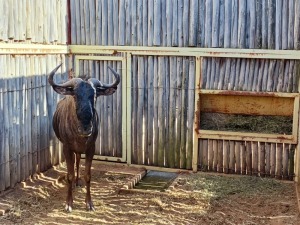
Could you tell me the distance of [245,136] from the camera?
9.10 m

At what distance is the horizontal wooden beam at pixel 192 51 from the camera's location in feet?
29.0

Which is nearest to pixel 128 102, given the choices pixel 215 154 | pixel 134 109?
pixel 134 109

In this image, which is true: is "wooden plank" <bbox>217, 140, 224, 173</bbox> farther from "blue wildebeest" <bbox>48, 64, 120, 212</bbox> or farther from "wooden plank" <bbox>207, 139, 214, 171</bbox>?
"blue wildebeest" <bbox>48, 64, 120, 212</bbox>

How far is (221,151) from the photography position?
30.8ft

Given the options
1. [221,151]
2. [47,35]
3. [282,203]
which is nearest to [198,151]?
[221,151]

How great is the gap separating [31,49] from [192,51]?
3.35m

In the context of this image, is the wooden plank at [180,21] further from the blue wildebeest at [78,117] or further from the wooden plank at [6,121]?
the wooden plank at [6,121]

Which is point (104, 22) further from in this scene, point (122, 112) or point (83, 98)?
point (83, 98)

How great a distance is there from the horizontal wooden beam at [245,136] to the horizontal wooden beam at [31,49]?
3.61 m

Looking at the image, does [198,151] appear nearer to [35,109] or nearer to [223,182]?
[223,182]

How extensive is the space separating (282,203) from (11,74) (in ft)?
18.0

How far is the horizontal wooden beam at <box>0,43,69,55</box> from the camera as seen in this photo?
7757 mm

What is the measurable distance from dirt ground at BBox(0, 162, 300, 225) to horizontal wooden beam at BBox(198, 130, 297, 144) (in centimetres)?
84

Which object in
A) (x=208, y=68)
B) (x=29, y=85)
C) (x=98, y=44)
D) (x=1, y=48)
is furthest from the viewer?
(x=98, y=44)
